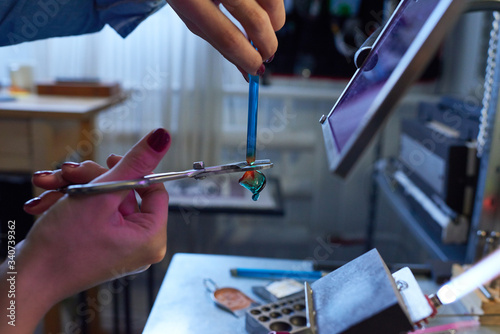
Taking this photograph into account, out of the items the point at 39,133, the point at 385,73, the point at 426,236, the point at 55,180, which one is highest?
Answer: the point at 385,73

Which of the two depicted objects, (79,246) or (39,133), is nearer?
(79,246)

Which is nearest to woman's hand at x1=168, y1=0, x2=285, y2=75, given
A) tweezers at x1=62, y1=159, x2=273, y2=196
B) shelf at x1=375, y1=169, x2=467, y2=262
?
tweezers at x1=62, y1=159, x2=273, y2=196

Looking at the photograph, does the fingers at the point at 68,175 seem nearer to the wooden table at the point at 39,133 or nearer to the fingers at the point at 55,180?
the fingers at the point at 55,180

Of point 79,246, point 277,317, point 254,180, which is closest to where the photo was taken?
point 79,246

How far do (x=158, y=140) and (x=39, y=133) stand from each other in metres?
1.14

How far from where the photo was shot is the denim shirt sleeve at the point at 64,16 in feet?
2.26

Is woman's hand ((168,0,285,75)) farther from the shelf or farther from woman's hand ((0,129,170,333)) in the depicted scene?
the shelf

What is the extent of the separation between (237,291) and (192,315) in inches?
4.1

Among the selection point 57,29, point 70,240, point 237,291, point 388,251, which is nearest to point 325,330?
point 70,240

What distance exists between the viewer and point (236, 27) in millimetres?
476

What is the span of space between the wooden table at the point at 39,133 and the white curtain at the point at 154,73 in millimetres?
469

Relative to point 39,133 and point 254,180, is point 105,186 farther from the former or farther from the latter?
point 39,133

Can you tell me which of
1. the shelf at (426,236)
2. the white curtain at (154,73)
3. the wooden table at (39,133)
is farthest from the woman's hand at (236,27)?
the white curtain at (154,73)

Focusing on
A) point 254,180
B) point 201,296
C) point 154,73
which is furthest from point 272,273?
point 154,73
